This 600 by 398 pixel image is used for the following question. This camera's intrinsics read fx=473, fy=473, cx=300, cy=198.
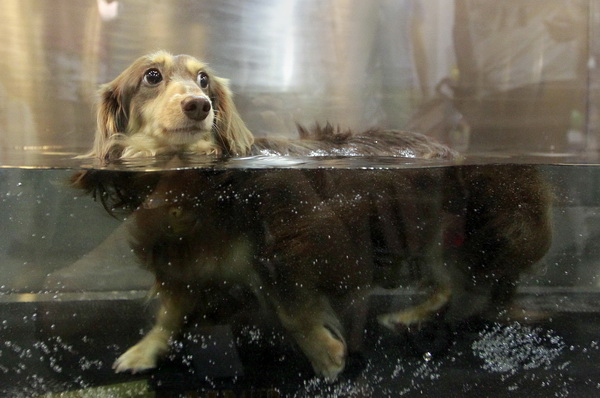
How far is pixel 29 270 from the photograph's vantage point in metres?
1.59

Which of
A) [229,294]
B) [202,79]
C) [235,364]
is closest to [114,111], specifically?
[202,79]

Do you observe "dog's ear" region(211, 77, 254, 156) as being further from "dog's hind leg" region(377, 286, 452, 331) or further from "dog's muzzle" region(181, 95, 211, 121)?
"dog's hind leg" region(377, 286, 452, 331)

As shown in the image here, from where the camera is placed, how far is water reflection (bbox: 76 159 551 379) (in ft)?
4.86

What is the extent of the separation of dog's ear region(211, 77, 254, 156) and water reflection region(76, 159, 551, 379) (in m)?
0.48

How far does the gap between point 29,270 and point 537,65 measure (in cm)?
289

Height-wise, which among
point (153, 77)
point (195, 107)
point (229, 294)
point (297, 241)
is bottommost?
point (229, 294)

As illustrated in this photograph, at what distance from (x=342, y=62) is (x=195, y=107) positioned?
1.25 metres

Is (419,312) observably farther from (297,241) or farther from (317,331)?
(297,241)

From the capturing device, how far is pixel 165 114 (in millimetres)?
1770

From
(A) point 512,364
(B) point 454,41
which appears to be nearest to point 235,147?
(A) point 512,364

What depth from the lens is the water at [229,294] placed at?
1496 millimetres

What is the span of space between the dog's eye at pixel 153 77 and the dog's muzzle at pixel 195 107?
0.24 metres

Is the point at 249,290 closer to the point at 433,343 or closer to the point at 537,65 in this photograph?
the point at 433,343

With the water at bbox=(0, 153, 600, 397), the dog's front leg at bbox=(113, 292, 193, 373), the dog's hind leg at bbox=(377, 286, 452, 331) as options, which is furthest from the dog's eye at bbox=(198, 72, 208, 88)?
the dog's hind leg at bbox=(377, 286, 452, 331)
